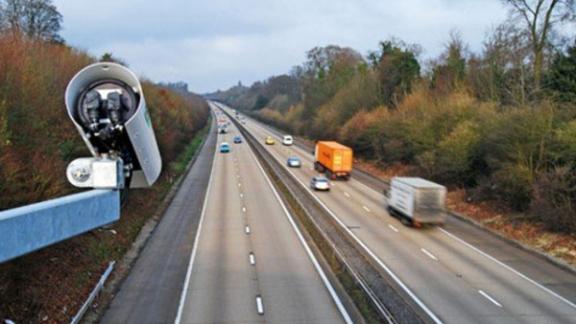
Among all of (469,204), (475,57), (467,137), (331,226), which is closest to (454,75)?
(475,57)

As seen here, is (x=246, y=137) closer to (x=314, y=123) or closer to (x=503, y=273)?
(x=314, y=123)

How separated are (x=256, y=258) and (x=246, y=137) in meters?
74.3

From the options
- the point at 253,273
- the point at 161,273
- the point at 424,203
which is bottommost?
the point at 161,273

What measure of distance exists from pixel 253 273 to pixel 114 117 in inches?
620

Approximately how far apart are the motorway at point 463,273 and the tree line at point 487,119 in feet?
13.7

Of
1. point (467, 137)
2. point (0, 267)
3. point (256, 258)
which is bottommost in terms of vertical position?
point (256, 258)

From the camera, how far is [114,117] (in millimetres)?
6457

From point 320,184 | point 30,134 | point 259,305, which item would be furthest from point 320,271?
point 320,184

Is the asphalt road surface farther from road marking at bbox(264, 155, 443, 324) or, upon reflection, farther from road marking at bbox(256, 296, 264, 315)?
road marking at bbox(264, 155, 443, 324)

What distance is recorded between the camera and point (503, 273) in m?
22.0

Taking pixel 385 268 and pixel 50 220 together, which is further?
pixel 385 268

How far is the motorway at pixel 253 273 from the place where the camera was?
55.9ft

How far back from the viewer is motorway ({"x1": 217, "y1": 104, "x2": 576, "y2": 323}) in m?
17.6

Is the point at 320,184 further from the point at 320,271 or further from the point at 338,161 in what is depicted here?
the point at 320,271
